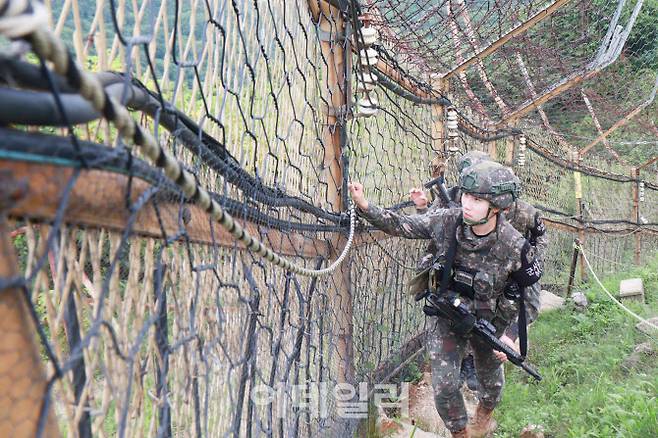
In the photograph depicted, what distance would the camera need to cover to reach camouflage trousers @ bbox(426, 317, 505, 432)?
8.54ft

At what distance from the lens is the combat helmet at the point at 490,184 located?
2.35 m

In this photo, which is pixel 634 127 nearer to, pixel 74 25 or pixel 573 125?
pixel 573 125

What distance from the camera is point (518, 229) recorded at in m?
2.86

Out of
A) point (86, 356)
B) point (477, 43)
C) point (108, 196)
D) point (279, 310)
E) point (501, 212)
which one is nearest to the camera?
point (108, 196)

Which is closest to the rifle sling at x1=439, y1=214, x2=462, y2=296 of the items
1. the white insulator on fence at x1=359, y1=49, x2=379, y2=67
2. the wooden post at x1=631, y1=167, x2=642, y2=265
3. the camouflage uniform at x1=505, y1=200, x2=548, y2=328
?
the camouflage uniform at x1=505, y1=200, x2=548, y2=328

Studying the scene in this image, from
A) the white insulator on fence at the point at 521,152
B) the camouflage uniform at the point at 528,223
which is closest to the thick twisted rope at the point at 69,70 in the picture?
the camouflage uniform at the point at 528,223

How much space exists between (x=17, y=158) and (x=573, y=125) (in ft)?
43.4

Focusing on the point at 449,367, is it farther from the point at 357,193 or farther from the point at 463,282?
the point at 357,193

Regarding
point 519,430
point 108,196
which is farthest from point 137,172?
point 519,430

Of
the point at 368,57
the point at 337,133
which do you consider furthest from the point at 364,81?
the point at 337,133

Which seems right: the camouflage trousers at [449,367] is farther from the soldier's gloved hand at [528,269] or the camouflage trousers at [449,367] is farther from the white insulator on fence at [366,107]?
the white insulator on fence at [366,107]

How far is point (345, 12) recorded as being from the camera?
6.51 ft

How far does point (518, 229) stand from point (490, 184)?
2.01ft

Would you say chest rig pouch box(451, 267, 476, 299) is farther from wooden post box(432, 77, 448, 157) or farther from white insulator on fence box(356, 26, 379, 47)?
wooden post box(432, 77, 448, 157)
